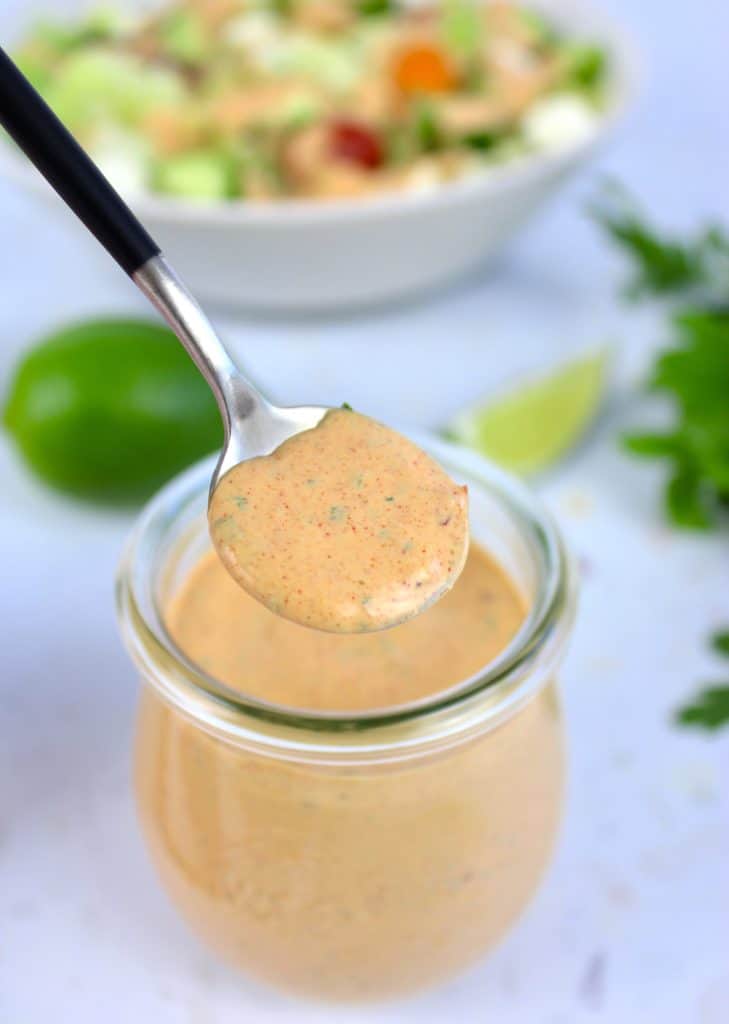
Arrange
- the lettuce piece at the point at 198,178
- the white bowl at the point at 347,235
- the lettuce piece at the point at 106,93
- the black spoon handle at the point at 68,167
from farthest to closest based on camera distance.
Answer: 1. the lettuce piece at the point at 106,93
2. the lettuce piece at the point at 198,178
3. the white bowl at the point at 347,235
4. the black spoon handle at the point at 68,167

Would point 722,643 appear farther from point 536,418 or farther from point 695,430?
point 536,418

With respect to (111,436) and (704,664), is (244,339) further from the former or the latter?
(704,664)

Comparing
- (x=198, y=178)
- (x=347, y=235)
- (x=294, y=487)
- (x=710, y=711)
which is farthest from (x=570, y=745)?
(x=198, y=178)

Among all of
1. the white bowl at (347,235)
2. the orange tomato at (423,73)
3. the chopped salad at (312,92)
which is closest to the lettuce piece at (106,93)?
the chopped salad at (312,92)

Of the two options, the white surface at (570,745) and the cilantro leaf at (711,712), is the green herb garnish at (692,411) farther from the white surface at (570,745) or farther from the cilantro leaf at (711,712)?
the cilantro leaf at (711,712)

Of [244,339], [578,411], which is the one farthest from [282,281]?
[578,411]

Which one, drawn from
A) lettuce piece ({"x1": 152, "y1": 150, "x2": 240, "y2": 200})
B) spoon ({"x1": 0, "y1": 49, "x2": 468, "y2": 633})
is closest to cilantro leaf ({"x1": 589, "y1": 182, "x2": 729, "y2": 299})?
lettuce piece ({"x1": 152, "y1": 150, "x2": 240, "y2": 200})
